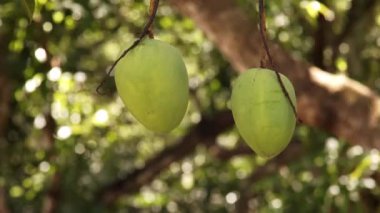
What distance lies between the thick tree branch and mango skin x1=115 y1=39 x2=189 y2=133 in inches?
91.3

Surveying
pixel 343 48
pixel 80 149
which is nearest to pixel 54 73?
pixel 80 149

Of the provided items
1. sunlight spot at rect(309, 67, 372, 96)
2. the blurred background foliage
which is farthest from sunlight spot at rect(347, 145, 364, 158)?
sunlight spot at rect(309, 67, 372, 96)

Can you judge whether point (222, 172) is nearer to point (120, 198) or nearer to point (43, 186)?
point (120, 198)

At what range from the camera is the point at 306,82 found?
1.93 m

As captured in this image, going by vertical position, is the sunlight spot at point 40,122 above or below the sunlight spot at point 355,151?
below

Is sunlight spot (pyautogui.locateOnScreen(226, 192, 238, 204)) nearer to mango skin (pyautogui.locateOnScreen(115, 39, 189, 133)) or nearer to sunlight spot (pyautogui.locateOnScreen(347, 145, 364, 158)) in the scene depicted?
sunlight spot (pyautogui.locateOnScreen(347, 145, 364, 158))

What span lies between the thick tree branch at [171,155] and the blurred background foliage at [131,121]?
0.04 m

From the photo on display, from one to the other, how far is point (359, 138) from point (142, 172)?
5.33 ft

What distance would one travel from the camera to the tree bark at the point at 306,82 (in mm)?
1892

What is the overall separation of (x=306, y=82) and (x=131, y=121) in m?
1.77

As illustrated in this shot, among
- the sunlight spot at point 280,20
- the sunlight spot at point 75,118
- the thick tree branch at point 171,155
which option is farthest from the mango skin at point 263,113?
the thick tree branch at point 171,155

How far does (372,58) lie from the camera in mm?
2785

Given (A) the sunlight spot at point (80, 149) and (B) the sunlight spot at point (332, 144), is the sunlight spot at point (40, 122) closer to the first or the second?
(A) the sunlight spot at point (80, 149)

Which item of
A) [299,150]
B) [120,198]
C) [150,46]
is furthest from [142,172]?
[150,46]
